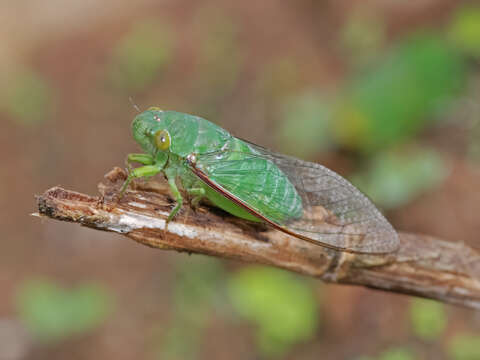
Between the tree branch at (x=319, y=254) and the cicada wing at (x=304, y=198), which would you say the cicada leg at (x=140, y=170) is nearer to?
the tree branch at (x=319, y=254)

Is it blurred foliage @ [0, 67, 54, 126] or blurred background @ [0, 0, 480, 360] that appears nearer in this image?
blurred background @ [0, 0, 480, 360]

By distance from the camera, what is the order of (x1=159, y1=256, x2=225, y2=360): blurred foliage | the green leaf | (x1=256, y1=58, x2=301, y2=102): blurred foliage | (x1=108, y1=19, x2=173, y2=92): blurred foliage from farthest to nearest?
(x1=108, y1=19, x2=173, y2=92): blurred foliage → (x1=256, y1=58, x2=301, y2=102): blurred foliage → (x1=159, y1=256, x2=225, y2=360): blurred foliage → the green leaf

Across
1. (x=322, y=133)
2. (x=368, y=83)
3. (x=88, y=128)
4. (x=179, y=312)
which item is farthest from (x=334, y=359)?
(x=88, y=128)

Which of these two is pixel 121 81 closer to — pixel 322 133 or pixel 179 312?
pixel 322 133

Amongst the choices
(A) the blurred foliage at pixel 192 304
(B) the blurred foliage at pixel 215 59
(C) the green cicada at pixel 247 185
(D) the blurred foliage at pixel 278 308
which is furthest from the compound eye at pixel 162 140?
(B) the blurred foliage at pixel 215 59

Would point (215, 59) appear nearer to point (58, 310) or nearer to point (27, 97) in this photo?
point (27, 97)

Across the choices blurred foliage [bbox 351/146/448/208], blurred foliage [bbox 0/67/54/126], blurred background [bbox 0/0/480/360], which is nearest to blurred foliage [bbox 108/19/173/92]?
blurred background [bbox 0/0/480/360]

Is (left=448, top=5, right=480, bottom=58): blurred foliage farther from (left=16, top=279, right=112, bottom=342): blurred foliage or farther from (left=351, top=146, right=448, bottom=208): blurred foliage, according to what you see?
(left=16, top=279, right=112, bottom=342): blurred foliage
